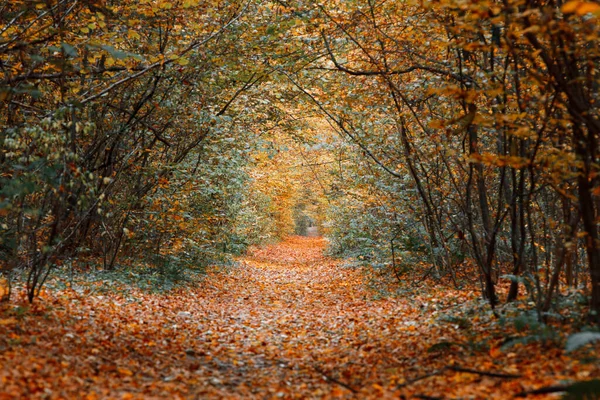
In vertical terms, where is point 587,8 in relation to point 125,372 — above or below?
above

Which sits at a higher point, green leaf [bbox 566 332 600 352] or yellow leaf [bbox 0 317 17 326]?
green leaf [bbox 566 332 600 352]

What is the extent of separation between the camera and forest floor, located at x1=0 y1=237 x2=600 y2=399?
431 centimetres

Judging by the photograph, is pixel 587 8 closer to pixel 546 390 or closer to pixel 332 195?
pixel 546 390

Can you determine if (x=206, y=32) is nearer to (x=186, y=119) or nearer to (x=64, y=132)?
(x=186, y=119)

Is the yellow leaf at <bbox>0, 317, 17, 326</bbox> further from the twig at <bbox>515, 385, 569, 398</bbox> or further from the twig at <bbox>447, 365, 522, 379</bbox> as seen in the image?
the twig at <bbox>515, 385, 569, 398</bbox>

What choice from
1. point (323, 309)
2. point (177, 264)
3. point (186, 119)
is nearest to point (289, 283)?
point (177, 264)

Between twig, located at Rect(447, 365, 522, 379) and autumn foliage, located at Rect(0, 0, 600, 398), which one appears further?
autumn foliage, located at Rect(0, 0, 600, 398)

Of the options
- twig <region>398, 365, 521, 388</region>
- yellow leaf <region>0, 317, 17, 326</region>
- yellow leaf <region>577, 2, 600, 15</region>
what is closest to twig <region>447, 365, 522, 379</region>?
twig <region>398, 365, 521, 388</region>

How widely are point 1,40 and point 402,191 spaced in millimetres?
7573

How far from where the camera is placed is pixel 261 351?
21.9ft

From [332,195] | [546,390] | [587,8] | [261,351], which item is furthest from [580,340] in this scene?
[332,195]

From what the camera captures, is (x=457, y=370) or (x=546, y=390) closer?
(x=546, y=390)

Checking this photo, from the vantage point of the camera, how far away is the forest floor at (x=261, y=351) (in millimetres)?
4312

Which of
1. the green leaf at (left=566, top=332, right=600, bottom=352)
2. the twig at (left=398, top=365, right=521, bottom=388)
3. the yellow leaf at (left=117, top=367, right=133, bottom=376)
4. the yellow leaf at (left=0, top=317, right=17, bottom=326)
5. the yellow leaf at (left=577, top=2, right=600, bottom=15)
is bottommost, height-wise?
the yellow leaf at (left=117, top=367, right=133, bottom=376)
